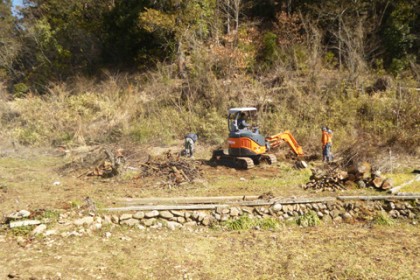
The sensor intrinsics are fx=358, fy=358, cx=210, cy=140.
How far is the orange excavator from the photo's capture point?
10.4 meters

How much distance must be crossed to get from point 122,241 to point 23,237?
5.52ft

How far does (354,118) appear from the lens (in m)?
14.5

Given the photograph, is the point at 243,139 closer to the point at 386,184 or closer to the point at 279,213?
the point at 279,213

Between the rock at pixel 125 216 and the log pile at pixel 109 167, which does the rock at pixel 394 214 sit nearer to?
the rock at pixel 125 216

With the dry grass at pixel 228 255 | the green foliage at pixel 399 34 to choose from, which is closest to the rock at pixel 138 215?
the dry grass at pixel 228 255

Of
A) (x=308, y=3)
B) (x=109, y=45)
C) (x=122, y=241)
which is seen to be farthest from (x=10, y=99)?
(x=122, y=241)

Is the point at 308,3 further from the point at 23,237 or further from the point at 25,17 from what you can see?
the point at 25,17

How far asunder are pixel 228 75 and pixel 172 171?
30.7ft

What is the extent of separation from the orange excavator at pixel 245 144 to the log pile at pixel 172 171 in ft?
4.74

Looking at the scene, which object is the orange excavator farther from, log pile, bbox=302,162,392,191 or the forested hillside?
the forested hillside

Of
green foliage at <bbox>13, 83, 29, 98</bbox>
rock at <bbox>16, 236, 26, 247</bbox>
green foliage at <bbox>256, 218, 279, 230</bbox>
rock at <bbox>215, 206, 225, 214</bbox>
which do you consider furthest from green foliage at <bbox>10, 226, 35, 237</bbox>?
A: green foliage at <bbox>13, 83, 29, 98</bbox>

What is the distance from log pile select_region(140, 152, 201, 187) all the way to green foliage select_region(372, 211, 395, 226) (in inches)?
176

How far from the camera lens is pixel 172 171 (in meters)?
9.61

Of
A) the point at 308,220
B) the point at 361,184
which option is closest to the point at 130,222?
the point at 308,220
